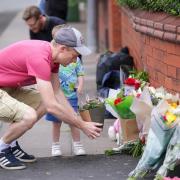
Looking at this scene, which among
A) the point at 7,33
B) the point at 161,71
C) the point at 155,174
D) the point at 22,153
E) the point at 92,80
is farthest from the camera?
the point at 7,33

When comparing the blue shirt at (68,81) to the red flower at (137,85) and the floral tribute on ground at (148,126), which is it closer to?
the floral tribute on ground at (148,126)

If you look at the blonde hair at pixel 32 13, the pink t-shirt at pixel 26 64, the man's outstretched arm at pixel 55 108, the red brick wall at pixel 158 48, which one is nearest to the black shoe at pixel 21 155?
the pink t-shirt at pixel 26 64

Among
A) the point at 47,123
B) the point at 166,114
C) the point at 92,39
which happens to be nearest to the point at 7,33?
the point at 92,39

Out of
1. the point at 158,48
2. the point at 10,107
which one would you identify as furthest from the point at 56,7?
the point at 10,107

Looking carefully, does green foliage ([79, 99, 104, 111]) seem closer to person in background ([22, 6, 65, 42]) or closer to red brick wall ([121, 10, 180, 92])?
red brick wall ([121, 10, 180, 92])

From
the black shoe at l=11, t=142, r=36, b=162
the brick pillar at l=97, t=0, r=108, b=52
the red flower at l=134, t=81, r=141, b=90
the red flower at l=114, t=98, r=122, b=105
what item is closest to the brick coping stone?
the red flower at l=134, t=81, r=141, b=90

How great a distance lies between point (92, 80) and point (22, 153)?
16.9 ft

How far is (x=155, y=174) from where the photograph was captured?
5168mm

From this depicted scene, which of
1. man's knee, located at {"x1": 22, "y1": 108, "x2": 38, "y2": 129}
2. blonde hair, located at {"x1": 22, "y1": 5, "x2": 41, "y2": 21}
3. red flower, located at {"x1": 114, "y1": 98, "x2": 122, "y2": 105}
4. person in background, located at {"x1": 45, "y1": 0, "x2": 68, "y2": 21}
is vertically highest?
blonde hair, located at {"x1": 22, "y1": 5, "x2": 41, "y2": 21}

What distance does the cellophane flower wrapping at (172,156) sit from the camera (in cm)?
473

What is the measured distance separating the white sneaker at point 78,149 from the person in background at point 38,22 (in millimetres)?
1777

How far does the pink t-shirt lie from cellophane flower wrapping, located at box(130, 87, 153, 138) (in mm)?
754

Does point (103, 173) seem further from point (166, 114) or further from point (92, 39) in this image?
point (92, 39)

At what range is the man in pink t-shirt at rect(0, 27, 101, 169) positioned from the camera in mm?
5188
